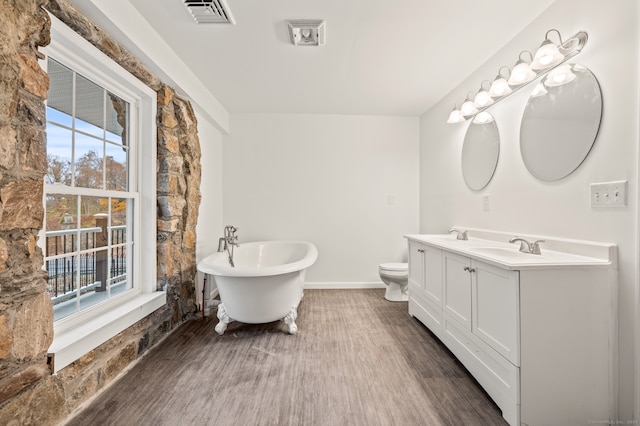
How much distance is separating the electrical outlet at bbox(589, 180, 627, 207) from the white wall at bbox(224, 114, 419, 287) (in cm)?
238

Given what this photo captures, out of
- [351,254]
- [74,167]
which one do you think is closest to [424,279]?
[351,254]

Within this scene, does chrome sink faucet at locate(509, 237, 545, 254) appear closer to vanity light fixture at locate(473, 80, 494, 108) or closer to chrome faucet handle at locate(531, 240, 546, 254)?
chrome faucet handle at locate(531, 240, 546, 254)

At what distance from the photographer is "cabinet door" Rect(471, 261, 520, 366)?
138 cm

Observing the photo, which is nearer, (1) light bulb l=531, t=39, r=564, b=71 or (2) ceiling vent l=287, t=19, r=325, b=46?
(1) light bulb l=531, t=39, r=564, b=71

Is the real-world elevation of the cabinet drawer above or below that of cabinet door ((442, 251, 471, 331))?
below

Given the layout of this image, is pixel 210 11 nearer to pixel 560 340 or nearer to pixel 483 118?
pixel 483 118

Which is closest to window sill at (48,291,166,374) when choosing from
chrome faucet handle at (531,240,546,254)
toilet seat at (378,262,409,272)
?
toilet seat at (378,262,409,272)

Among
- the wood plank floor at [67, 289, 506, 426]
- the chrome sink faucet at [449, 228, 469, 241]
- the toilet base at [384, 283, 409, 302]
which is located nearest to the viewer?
the wood plank floor at [67, 289, 506, 426]

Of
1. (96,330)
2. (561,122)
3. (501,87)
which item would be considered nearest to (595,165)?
(561,122)

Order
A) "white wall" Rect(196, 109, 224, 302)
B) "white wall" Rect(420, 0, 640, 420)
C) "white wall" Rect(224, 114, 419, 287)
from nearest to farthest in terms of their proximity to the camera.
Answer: "white wall" Rect(420, 0, 640, 420) → "white wall" Rect(196, 109, 224, 302) → "white wall" Rect(224, 114, 419, 287)

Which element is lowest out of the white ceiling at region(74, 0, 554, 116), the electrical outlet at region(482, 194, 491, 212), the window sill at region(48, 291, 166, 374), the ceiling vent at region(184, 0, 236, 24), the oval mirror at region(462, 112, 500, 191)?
the window sill at region(48, 291, 166, 374)

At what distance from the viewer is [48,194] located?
1.51 m

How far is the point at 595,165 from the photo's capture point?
1500 millimetres

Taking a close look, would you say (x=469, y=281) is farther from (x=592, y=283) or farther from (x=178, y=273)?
(x=178, y=273)
